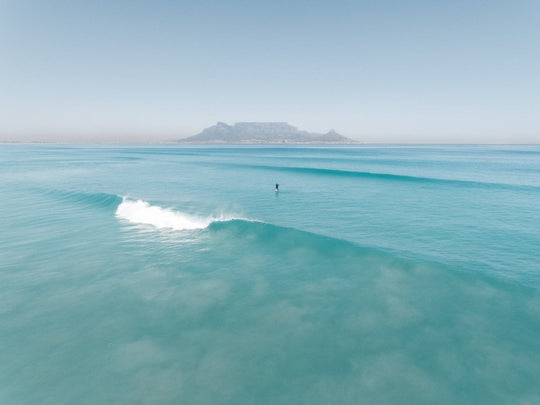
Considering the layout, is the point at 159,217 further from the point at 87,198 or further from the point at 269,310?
the point at 269,310

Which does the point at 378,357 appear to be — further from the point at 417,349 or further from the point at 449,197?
the point at 449,197

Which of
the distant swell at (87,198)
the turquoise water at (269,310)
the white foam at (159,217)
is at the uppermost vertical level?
the distant swell at (87,198)

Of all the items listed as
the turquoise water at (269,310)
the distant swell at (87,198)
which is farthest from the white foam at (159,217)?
the distant swell at (87,198)

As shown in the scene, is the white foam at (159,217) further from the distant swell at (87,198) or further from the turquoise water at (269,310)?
the distant swell at (87,198)

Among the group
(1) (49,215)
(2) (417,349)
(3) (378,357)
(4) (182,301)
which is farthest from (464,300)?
(1) (49,215)

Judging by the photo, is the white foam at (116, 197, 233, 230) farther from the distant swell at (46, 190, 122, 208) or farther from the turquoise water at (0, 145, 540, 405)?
the distant swell at (46, 190, 122, 208)

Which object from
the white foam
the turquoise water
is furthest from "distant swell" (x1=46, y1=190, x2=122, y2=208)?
the turquoise water
